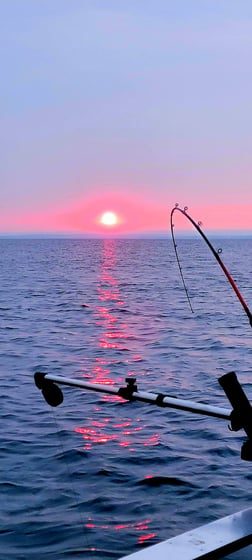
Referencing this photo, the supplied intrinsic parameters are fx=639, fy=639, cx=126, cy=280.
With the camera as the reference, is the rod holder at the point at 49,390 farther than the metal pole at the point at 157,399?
Yes

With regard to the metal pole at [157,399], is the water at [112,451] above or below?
below

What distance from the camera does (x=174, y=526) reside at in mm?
7035

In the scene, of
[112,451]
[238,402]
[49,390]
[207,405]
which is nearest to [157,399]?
[207,405]

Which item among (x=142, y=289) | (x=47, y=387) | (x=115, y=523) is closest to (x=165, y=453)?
(x=115, y=523)

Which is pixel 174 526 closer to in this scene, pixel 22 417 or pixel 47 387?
pixel 47 387

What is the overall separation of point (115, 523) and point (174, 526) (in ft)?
2.16

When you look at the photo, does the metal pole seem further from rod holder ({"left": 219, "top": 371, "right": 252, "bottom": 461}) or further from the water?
the water

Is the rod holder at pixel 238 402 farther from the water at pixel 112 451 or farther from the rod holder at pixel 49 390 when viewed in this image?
the water at pixel 112 451

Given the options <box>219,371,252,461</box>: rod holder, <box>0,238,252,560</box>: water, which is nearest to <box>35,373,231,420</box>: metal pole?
<box>219,371,252,461</box>: rod holder

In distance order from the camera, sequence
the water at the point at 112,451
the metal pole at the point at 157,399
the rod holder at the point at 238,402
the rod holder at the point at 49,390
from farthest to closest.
Result: 1. the water at the point at 112,451
2. the rod holder at the point at 49,390
3. the metal pole at the point at 157,399
4. the rod holder at the point at 238,402

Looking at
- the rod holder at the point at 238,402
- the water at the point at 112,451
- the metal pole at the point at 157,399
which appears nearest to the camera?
the rod holder at the point at 238,402

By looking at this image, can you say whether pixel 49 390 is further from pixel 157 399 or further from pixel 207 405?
pixel 207 405

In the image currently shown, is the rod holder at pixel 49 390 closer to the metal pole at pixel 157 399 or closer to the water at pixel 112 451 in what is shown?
the metal pole at pixel 157 399

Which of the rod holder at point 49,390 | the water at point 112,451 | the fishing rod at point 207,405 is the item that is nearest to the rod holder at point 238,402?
the fishing rod at point 207,405
